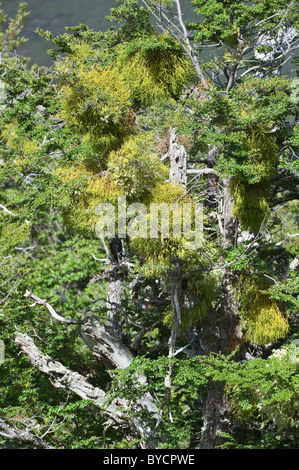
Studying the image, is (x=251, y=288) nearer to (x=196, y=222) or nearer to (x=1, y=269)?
(x=196, y=222)

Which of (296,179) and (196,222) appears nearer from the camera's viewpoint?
(196,222)

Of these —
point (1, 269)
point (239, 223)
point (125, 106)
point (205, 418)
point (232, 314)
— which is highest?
point (125, 106)

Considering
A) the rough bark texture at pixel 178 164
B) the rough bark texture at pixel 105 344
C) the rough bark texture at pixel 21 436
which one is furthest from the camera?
the rough bark texture at pixel 105 344

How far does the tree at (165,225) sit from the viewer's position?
522 centimetres

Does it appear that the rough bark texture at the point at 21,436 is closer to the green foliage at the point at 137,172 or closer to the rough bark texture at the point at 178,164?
the green foliage at the point at 137,172

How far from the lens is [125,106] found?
5793 millimetres

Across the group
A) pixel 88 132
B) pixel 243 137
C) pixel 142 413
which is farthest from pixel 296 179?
pixel 142 413

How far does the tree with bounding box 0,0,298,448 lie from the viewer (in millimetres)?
5219

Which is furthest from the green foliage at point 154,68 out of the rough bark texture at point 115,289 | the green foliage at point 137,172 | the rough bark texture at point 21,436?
the rough bark texture at point 21,436

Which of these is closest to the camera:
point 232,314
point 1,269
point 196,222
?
point 196,222

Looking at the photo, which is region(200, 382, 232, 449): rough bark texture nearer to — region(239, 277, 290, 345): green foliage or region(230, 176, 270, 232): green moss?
region(239, 277, 290, 345): green foliage

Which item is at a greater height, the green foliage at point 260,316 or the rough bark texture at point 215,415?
the green foliage at point 260,316
